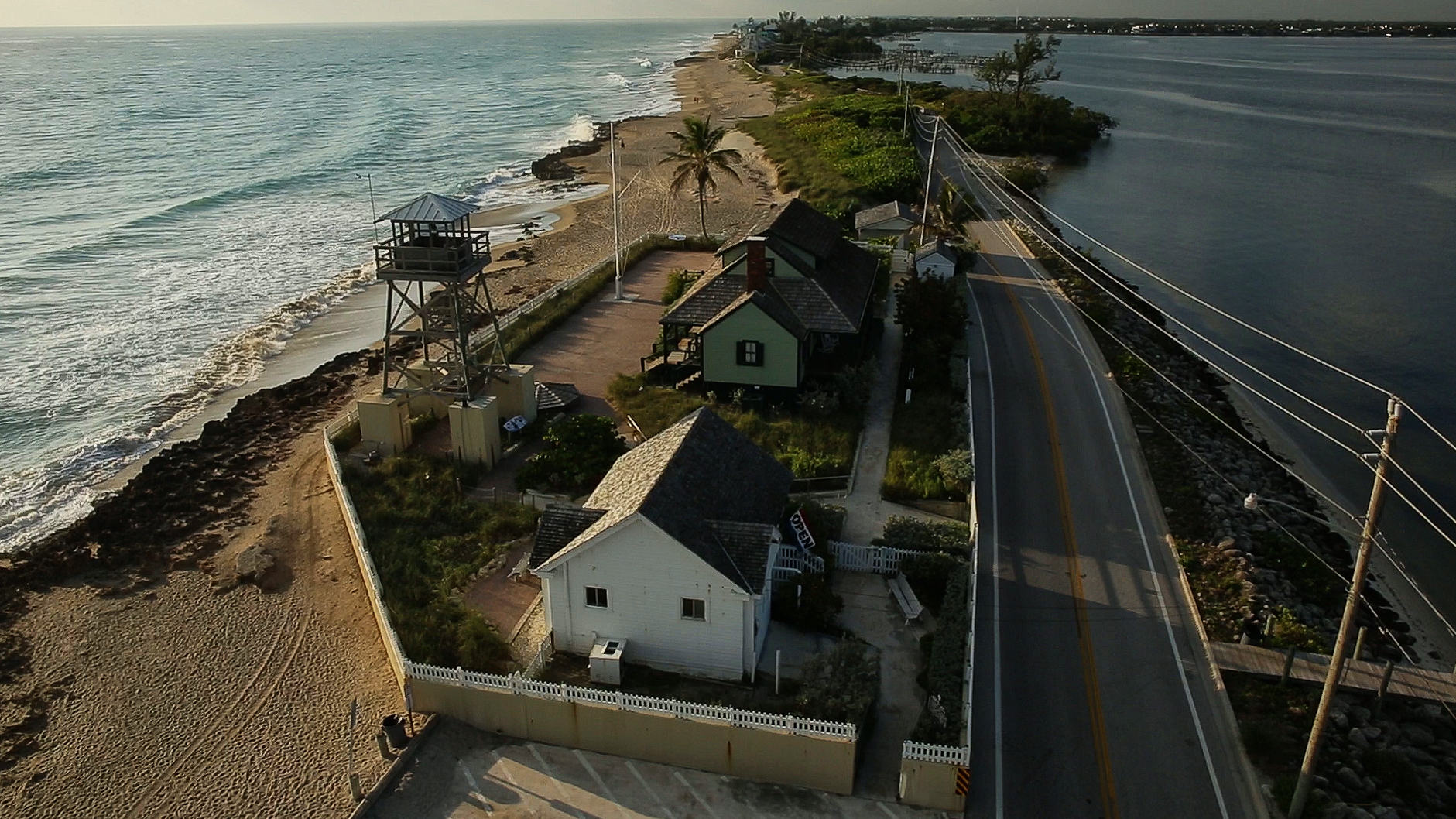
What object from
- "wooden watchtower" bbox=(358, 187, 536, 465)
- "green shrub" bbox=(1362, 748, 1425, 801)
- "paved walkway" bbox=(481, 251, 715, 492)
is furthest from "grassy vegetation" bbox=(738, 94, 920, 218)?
"green shrub" bbox=(1362, 748, 1425, 801)

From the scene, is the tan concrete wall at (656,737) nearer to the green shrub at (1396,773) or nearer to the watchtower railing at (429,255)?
the green shrub at (1396,773)

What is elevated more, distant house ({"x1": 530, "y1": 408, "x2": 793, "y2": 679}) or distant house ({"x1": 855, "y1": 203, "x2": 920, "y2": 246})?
distant house ({"x1": 855, "y1": 203, "x2": 920, "y2": 246})

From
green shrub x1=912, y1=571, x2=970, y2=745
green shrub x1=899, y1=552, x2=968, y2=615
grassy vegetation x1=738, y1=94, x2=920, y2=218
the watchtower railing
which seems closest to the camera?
green shrub x1=912, y1=571, x2=970, y2=745

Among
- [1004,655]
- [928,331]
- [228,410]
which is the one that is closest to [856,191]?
[928,331]

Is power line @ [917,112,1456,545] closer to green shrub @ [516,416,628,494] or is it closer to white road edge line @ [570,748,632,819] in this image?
white road edge line @ [570,748,632,819]

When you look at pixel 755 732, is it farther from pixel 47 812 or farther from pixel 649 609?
pixel 47 812

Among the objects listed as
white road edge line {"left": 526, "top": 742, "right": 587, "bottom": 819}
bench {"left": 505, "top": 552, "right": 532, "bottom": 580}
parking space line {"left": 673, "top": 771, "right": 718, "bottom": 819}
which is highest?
bench {"left": 505, "top": 552, "right": 532, "bottom": 580}

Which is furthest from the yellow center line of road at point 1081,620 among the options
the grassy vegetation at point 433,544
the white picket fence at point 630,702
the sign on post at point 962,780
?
the grassy vegetation at point 433,544
